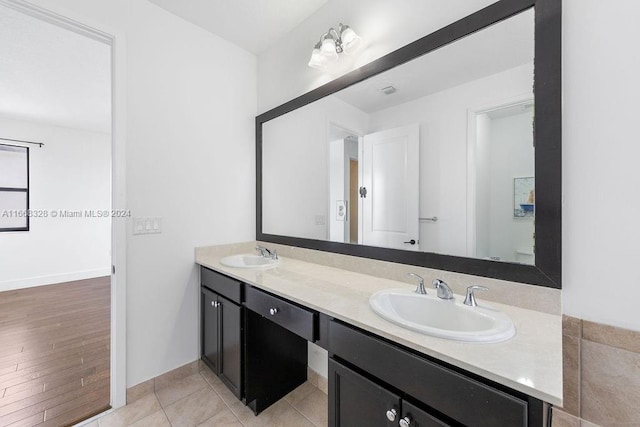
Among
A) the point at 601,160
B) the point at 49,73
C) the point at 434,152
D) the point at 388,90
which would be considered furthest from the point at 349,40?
the point at 49,73

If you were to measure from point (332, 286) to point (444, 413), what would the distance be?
2.36 feet

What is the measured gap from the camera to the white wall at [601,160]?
630 millimetres

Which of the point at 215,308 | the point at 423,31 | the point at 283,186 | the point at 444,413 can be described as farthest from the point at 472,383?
the point at 283,186

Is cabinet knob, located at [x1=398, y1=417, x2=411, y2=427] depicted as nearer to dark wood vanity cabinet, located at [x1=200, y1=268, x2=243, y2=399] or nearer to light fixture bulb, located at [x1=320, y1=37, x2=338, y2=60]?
dark wood vanity cabinet, located at [x1=200, y1=268, x2=243, y2=399]

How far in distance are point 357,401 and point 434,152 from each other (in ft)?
3.75

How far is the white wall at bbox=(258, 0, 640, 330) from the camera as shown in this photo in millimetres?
630

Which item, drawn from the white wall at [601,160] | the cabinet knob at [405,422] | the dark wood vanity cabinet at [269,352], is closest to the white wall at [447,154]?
the white wall at [601,160]

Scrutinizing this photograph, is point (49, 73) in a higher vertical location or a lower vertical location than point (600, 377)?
higher

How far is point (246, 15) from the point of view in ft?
6.32

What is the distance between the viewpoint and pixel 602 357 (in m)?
0.60

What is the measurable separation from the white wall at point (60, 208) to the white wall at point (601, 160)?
19.8ft

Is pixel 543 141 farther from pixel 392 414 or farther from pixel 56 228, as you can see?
pixel 56 228

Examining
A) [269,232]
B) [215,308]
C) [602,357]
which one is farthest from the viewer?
[269,232]

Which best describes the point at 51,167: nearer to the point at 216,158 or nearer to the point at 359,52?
the point at 216,158
